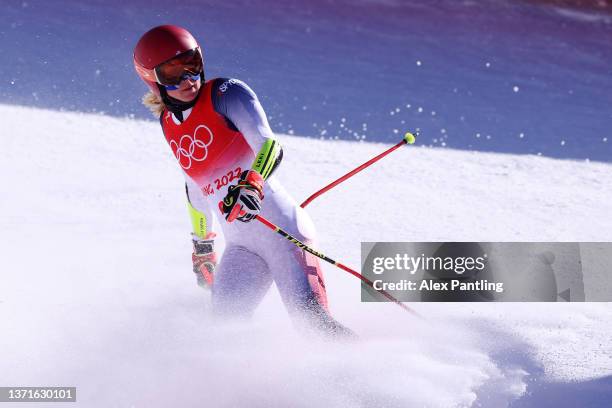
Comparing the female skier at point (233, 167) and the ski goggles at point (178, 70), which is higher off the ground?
the ski goggles at point (178, 70)

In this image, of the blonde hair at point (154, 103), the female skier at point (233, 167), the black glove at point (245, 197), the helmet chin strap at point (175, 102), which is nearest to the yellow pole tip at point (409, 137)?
the female skier at point (233, 167)

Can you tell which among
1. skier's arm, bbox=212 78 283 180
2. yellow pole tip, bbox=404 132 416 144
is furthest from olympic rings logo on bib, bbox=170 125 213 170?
yellow pole tip, bbox=404 132 416 144

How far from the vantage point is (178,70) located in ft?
10.1

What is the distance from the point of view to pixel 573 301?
4.05m

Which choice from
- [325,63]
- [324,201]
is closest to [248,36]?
[325,63]

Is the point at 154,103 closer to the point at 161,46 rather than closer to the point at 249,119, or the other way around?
the point at 161,46

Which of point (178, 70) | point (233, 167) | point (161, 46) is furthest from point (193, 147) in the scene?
point (161, 46)

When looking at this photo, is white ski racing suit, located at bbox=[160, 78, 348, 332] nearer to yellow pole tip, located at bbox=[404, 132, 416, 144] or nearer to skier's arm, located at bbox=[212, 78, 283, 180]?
skier's arm, located at bbox=[212, 78, 283, 180]

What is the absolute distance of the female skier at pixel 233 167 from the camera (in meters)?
3.04

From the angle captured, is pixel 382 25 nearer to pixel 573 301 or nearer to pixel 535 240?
pixel 535 240

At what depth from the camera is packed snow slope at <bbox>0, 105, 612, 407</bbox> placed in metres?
2.97

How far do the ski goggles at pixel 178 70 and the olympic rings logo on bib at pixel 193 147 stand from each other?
197mm

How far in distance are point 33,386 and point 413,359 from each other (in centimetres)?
144

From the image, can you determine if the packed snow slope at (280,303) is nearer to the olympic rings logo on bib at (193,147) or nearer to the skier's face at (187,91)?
the olympic rings logo on bib at (193,147)
